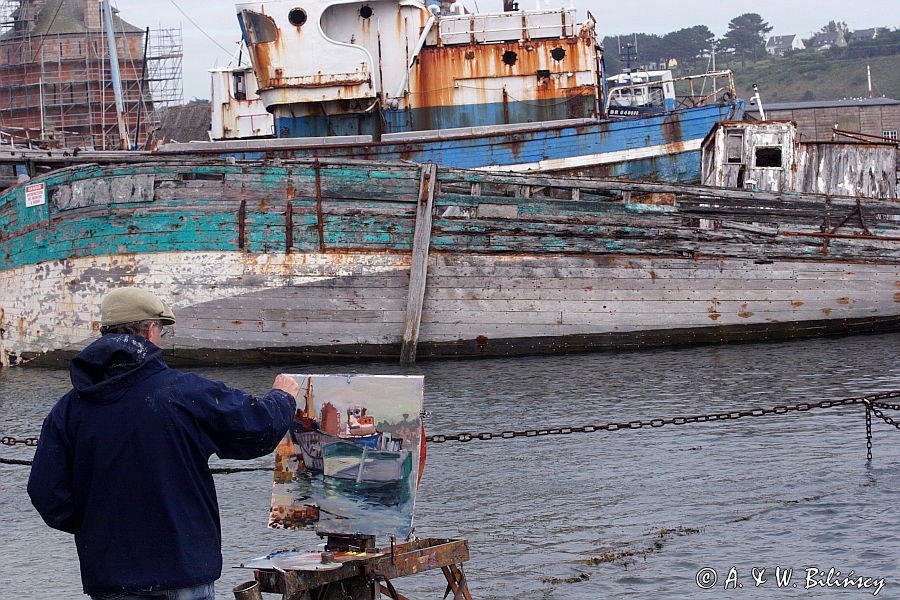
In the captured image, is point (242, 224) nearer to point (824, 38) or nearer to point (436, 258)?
point (436, 258)

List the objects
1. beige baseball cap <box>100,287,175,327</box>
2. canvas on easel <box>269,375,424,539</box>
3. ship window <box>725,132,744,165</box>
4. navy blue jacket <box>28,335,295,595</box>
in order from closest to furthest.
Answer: navy blue jacket <box>28,335,295,595</box> < beige baseball cap <box>100,287,175,327</box> < canvas on easel <box>269,375,424,539</box> < ship window <box>725,132,744,165</box>

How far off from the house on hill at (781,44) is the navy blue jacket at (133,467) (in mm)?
151896

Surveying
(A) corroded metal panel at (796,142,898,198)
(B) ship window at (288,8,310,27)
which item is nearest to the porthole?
(B) ship window at (288,8,310,27)

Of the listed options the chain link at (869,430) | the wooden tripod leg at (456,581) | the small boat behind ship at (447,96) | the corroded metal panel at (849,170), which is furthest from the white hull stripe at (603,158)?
the wooden tripod leg at (456,581)

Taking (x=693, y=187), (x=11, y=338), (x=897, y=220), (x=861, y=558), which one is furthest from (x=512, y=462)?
(x=11, y=338)

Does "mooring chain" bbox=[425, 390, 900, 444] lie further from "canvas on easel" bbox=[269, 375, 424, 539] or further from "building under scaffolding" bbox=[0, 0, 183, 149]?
"building under scaffolding" bbox=[0, 0, 183, 149]

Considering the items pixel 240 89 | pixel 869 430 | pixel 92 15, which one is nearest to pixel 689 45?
pixel 92 15

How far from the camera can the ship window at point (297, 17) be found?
21.7m

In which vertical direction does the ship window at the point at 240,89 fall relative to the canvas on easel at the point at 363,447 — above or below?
above

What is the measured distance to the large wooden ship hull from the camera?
56.1 feet

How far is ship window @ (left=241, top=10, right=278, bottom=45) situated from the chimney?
178 ft

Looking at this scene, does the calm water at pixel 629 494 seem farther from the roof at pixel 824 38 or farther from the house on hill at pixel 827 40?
the roof at pixel 824 38

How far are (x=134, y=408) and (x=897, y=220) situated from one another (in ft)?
54.8

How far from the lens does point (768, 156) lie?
19.9 meters
